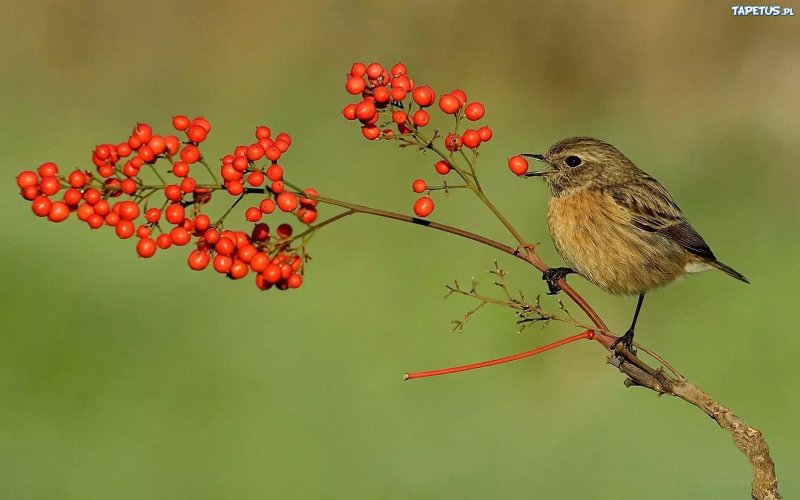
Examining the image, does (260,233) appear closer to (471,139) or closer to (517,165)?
(471,139)

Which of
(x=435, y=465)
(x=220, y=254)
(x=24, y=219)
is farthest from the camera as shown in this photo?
(x=24, y=219)

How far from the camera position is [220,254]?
2.26 meters

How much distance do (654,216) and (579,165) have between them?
0.35 meters

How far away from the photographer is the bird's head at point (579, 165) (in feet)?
10.9

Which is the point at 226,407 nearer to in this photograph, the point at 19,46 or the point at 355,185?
the point at 355,185

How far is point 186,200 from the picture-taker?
224cm

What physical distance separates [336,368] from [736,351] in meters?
2.26

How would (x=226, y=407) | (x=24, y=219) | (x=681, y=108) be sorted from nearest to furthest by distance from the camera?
(x=226, y=407) → (x=24, y=219) → (x=681, y=108)

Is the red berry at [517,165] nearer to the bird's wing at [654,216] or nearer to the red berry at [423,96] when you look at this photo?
the red berry at [423,96]

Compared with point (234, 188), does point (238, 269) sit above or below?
below

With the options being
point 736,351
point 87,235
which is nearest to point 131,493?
point 87,235

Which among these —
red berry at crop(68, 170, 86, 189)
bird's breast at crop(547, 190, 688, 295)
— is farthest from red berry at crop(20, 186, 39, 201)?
bird's breast at crop(547, 190, 688, 295)

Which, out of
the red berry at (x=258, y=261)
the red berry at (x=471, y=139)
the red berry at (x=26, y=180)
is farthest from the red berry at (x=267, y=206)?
the red berry at (x=26, y=180)

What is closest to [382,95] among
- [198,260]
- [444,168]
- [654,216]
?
[444,168]
